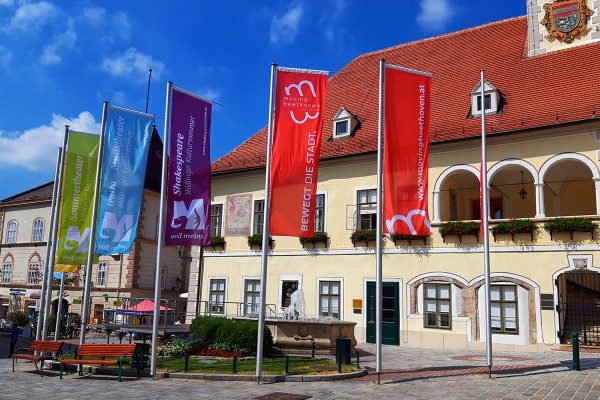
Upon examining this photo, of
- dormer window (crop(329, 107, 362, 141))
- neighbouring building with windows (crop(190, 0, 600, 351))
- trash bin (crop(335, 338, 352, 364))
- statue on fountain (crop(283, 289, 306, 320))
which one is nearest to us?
trash bin (crop(335, 338, 352, 364))

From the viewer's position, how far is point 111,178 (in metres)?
16.6

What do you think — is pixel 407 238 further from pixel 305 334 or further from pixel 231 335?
pixel 231 335

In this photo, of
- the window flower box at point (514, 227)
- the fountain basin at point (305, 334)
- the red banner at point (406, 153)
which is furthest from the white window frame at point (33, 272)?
the red banner at point (406, 153)

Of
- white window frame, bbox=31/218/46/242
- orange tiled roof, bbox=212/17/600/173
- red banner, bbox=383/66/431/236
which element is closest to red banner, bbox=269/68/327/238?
red banner, bbox=383/66/431/236

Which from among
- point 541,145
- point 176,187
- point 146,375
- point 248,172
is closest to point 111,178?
point 176,187

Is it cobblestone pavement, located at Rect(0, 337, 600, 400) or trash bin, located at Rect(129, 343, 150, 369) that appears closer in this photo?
cobblestone pavement, located at Rect(0, 337, 600, 400)

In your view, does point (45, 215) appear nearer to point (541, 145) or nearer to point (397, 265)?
point (397, 265)

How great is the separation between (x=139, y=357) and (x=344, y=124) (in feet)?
47.8

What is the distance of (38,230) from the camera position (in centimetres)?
4441

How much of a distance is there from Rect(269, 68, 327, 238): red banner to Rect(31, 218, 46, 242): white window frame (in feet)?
118

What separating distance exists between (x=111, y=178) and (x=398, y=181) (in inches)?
330

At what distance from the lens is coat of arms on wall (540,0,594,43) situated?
22.7 meters

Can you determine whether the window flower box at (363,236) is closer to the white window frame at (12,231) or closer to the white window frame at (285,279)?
the white window frame at (285,279)

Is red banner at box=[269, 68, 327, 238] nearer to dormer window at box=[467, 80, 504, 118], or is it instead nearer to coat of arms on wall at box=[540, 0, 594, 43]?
dormer window at box=[467, 80, 504, 118]
